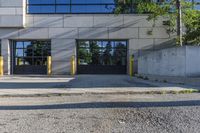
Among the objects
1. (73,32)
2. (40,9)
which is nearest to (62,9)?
(40,9)

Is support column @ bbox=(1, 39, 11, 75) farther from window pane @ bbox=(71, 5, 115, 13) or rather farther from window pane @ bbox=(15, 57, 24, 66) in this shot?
window pane @ bbox=(71, 5, 115, 13)

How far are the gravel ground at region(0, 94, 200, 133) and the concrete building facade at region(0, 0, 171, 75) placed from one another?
22.2 meters

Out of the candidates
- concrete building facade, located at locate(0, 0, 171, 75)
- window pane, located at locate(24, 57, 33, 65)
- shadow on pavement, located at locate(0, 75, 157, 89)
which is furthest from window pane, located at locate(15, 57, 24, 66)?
shadow on pavement, located at locate(0, 75, 157, 89)

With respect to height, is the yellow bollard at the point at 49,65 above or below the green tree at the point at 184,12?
below

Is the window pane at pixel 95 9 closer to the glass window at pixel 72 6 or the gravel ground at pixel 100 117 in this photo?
the glass window at pixel 72 6

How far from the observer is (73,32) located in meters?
34.8

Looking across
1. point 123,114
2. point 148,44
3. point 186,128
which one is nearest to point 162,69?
point 148,44

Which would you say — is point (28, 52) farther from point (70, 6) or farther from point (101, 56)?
point (101, 56)

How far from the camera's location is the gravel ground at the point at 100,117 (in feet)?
27.2

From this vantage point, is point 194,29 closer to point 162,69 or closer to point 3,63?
point 162,69

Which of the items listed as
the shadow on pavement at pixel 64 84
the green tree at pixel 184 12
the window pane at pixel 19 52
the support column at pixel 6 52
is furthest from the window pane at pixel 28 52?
the shadow on pavement at pixel 64 84

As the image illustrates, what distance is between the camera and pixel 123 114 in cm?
1006

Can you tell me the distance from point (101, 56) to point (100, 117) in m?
26.0

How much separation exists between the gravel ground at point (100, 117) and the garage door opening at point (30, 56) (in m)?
23.0
